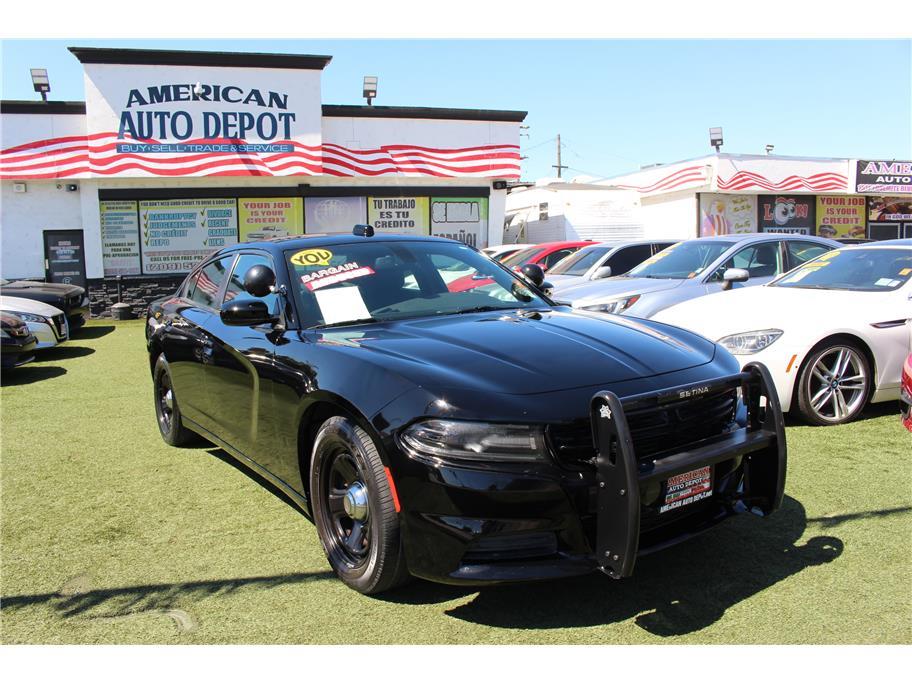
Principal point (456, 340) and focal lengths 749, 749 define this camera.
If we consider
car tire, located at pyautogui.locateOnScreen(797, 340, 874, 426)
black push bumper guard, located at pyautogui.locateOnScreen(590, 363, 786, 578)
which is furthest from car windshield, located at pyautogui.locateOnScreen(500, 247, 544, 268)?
black push bumper guard, located at pyautogui.locateOnScreen(590, 363, 786, 578)

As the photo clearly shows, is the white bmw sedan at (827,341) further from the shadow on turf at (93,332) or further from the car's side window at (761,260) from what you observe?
the shadow on turf at (93,332)

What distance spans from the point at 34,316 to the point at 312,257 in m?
8.66

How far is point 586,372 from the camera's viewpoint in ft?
9.81

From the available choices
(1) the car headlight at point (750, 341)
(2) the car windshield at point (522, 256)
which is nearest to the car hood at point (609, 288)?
(1) the car headlight at point (750, 341)

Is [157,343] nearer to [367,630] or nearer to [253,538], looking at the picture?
[253,538]

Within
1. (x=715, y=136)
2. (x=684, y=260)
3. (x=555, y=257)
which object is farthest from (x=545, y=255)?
(x=715, y=136)

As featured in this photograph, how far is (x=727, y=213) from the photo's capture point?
2350 centimetres

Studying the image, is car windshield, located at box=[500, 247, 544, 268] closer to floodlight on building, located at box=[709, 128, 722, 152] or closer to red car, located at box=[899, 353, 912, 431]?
red car, located at box=[899, 353, 912, 431]

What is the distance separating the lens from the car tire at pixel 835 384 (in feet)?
17.9

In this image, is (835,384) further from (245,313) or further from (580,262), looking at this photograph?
(580,262)

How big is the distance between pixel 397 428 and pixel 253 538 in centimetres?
151

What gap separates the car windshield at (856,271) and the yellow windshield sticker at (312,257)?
445cm

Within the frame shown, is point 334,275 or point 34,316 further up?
point 334,275

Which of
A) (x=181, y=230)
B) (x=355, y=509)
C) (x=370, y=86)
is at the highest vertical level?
(x=370, y=86)
